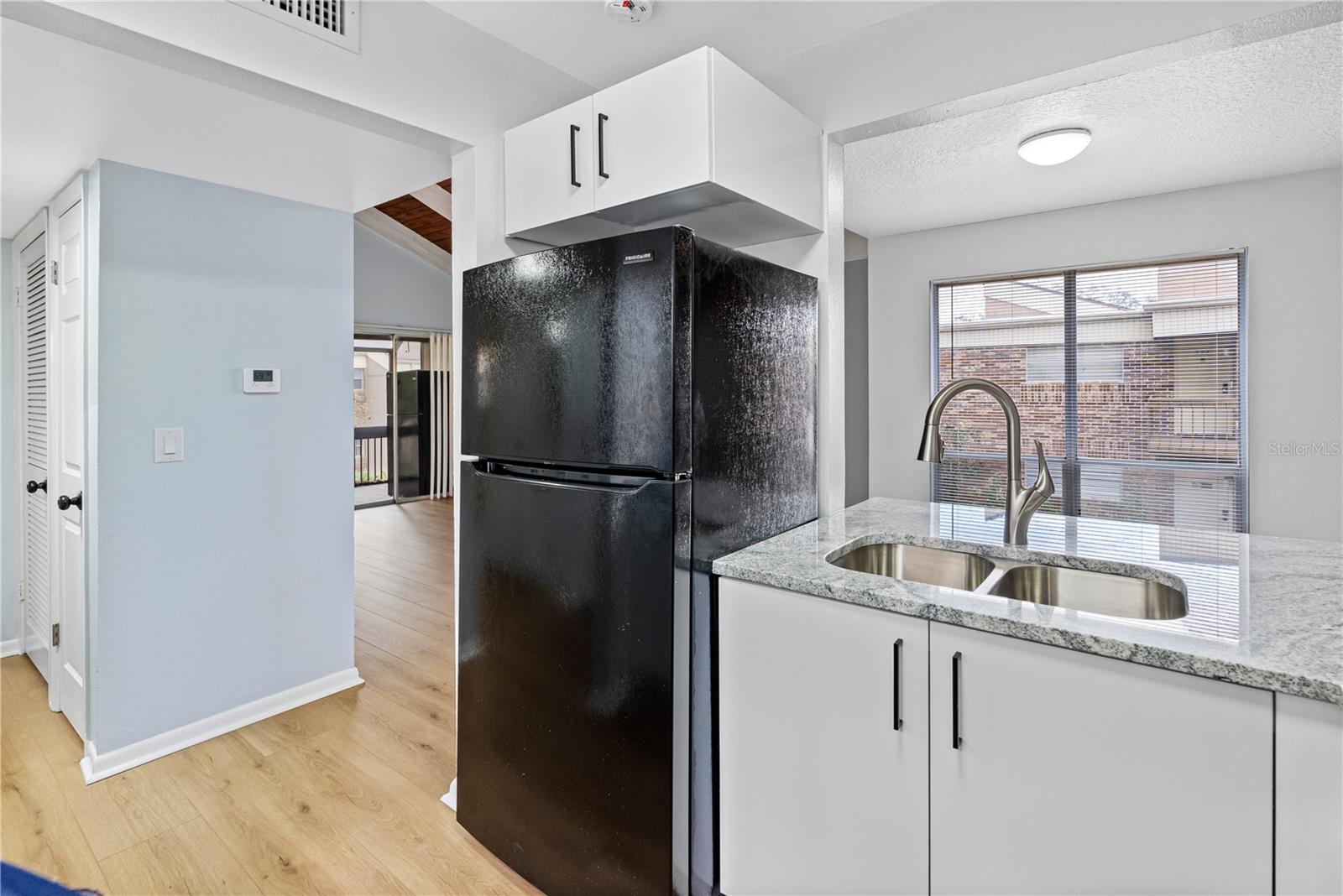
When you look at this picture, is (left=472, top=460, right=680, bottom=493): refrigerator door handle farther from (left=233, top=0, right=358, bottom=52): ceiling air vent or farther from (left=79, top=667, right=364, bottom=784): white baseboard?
(left=79, top=667, right=364, bottom=784): white baseboard

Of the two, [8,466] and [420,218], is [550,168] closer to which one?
[8,466]

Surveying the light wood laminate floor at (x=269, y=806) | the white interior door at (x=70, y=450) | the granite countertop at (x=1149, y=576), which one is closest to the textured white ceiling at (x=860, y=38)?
the granite countertop at (x=1149, y=576)

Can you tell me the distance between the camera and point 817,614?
1386mm

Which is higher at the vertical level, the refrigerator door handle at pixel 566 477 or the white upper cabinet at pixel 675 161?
the white upper cabinet at pixel 675 161

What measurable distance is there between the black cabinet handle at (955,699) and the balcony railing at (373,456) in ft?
25.7

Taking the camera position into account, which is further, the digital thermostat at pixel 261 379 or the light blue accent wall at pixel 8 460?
the light blue accent wall at pixel 8 460

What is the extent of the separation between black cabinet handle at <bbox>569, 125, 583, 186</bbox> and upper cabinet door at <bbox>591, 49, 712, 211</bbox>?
6cm

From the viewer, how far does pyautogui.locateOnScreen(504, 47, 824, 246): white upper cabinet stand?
1535 mm

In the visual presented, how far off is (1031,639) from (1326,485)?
376 cm

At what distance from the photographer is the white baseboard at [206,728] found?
2248mm

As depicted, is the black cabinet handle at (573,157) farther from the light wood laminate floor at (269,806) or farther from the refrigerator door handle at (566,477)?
the light wood laminate floor at (269,806)

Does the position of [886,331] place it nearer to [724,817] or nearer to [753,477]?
[753,477]

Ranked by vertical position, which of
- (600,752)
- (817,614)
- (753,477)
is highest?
(753,477)

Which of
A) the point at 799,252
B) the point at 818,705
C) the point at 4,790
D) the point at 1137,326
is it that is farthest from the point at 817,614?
the point at 1137,326
